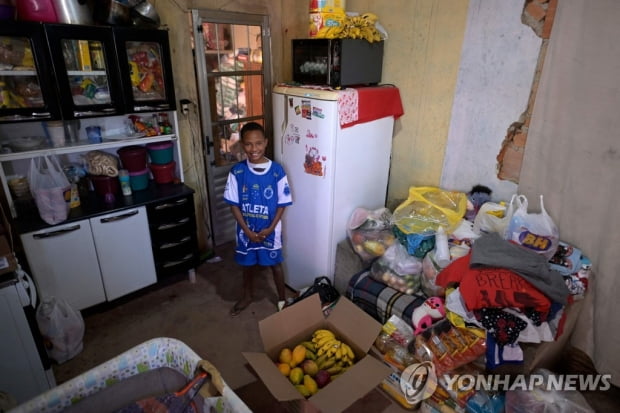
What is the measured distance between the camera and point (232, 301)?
8.82 feet

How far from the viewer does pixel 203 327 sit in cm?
243

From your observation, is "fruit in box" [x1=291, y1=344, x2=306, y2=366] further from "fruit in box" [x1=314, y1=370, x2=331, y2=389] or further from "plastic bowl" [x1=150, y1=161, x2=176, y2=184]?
"plastic bowl" [x1=150, y1=161, x2=176, y2=184]

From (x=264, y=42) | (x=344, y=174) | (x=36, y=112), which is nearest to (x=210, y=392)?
(x=344, y=174)

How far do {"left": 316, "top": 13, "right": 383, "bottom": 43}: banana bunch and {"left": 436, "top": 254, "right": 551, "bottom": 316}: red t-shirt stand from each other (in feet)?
5.06

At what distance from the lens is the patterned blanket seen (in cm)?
194

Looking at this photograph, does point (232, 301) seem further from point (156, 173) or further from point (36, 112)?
point (36, 112)

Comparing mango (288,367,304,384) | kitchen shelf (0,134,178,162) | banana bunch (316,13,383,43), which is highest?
banana bunch (316,13,383,43)

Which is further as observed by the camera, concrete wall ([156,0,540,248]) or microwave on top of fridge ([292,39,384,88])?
microwave on top of fridge ([292,39,384,88])

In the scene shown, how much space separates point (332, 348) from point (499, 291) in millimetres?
775

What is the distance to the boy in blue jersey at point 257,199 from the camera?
228 cm

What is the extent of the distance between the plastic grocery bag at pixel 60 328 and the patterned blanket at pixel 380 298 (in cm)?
165

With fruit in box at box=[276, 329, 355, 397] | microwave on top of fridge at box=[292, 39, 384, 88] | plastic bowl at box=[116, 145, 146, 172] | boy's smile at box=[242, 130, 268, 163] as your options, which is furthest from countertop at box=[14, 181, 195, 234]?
fruit in box at box=[276, 329, 355, 397]

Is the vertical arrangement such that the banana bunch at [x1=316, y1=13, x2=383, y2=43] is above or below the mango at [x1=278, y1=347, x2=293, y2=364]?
above

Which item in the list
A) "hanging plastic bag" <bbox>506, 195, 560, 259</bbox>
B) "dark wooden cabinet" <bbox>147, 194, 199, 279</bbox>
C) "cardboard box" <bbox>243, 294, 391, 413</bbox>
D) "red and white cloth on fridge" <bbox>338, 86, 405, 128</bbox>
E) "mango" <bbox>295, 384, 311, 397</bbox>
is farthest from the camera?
"dark wooden cabinet" <bbox>147, 194, 199, 279</bbox>
